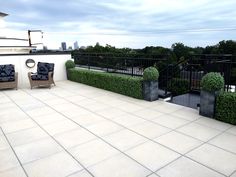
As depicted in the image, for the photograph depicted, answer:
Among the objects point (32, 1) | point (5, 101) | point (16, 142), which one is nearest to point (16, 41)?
point (32, 1)

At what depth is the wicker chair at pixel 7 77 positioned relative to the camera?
7.02 meters

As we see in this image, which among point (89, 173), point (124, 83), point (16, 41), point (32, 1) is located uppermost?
point (32, 1)

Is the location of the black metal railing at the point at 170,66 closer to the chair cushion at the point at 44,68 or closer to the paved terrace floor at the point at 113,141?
the paved terrace floor at the point at 113,141

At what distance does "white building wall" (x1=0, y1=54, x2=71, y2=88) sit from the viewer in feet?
26.1

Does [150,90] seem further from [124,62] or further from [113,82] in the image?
[124,62]

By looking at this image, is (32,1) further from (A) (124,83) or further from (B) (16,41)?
(A) (124,83)

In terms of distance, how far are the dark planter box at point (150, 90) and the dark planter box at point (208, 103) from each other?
145 centimetres

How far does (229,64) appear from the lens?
Answer: 14.1 feet

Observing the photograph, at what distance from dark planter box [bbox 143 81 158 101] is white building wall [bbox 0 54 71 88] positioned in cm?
502

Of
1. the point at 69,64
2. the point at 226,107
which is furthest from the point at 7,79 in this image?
the point at 226,107

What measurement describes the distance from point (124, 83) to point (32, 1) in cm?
846

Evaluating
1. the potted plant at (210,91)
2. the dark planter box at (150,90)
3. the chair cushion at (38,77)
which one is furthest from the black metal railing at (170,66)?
the chair cushion at (38,77)

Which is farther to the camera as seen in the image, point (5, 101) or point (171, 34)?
point (171, 34)

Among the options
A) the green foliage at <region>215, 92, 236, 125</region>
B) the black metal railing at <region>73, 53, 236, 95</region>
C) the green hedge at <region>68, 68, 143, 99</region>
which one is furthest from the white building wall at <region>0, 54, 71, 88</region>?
the green foliage at <region>215, 92, 236, 125</region>
